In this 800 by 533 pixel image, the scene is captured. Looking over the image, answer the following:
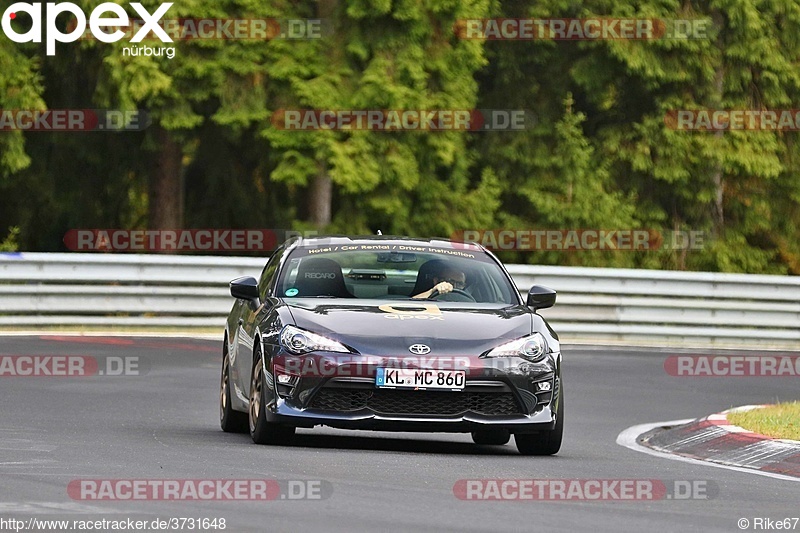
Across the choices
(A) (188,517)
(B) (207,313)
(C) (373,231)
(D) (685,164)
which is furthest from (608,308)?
(A) (188,517)

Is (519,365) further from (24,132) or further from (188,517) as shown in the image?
(24,132)

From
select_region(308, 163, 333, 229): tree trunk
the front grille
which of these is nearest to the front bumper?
the front grille

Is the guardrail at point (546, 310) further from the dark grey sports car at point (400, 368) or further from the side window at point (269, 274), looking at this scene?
the dark grey sports car at point (400, 368)

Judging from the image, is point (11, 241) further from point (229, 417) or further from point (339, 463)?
point (339, 463)

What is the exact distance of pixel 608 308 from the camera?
24.6 metres

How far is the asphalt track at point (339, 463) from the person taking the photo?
340 inches

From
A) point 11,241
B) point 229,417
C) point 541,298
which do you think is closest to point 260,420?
point 229,417

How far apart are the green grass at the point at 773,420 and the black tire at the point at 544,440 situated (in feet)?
→ 5.95

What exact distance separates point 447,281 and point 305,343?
1677 mm

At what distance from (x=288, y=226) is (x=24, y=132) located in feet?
19.0

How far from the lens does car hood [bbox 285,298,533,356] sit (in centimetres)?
1170

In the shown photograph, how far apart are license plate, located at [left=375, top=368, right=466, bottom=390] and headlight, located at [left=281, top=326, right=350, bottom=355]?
0.28m

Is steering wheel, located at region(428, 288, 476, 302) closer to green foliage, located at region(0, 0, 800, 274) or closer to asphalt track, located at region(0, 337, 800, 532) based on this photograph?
asphalt track, located at region(0, 337, 800, 532)

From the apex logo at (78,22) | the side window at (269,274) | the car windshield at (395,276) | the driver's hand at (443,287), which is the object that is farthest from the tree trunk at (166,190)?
the driver's hand at (443,287)
